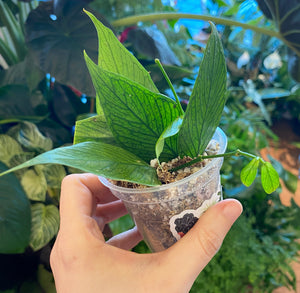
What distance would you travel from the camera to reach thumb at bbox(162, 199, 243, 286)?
32 cm

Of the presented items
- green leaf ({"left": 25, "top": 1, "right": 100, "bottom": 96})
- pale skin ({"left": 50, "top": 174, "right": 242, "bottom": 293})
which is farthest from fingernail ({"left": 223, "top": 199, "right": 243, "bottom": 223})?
green leaf ({"left": 25, "top": 1, "right": 100, "bottom": 96})

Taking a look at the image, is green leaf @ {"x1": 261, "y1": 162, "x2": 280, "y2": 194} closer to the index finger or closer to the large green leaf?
the index finger

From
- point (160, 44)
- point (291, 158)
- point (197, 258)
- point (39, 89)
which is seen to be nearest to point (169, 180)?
point (197, 258)

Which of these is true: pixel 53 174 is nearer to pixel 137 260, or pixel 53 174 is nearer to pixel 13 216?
pixel 13 216

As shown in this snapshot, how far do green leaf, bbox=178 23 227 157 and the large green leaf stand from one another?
17.4 inches

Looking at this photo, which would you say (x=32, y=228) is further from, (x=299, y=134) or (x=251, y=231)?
(x=299, y=134)

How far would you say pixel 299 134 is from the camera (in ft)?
4.20

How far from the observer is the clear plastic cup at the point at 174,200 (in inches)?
12.0

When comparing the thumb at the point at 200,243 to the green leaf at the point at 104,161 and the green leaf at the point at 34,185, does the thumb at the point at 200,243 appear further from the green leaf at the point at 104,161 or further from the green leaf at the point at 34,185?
the green leaf at the point at 34,185

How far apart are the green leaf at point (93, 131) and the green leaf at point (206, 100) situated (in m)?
0.09

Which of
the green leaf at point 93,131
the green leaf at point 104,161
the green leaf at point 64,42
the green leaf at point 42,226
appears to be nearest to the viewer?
the green leaf at point 104,161

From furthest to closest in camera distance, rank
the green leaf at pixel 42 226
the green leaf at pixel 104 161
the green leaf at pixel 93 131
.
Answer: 1. the green leaf at pixel 42 226
2. the green leaf at pixel 93 131
3. the green leaf at pixel 104 161

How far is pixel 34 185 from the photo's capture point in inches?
25.7

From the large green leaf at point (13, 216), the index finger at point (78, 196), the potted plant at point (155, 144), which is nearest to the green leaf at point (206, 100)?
the potted plant at point (155, 144)
